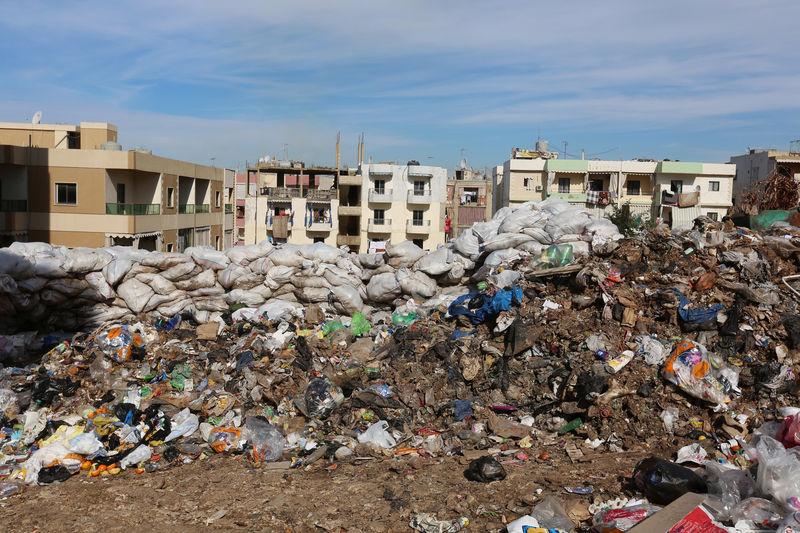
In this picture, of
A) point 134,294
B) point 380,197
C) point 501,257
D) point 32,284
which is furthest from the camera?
point 380,197

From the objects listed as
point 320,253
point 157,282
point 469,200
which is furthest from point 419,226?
point 157,282

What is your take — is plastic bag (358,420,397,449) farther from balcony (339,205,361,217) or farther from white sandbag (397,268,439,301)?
balcony (339,205,361,217)

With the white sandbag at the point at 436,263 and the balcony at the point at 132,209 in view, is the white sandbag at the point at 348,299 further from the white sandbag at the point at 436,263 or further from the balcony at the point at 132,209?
the balcony at the point at 132,209

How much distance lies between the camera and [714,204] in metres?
30.6

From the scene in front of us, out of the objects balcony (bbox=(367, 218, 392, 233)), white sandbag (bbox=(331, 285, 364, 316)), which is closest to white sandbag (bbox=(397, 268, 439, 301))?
white sandbag (bbox=(331, 285, 364, 316))

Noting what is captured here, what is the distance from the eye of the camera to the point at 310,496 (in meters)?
4.33

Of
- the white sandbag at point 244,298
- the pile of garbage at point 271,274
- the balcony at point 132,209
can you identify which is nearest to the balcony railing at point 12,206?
the balcony at point 132,209

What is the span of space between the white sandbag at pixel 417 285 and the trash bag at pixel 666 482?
4.20 metres

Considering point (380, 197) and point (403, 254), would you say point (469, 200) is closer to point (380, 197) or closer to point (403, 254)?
point (380, 197)

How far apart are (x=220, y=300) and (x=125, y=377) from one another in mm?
1781

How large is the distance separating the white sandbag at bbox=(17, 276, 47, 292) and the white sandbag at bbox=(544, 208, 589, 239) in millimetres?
5828

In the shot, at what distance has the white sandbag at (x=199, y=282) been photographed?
798cm

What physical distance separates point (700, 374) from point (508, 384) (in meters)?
1.56

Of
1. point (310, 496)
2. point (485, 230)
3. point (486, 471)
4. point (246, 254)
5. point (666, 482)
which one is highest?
point (485, 230)
